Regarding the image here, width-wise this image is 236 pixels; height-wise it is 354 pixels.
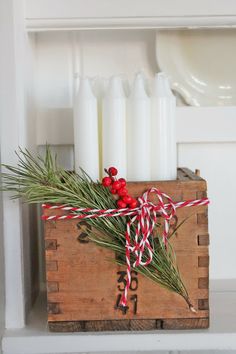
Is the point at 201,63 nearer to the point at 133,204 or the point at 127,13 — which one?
the point at 127,13

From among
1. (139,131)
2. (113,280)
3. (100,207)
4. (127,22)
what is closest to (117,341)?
(113,280)

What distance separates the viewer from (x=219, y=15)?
0.78 meters

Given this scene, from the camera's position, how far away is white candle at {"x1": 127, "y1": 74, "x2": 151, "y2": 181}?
0.72 metres

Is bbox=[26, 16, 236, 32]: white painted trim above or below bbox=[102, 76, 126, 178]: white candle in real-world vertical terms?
above

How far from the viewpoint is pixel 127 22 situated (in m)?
0.78

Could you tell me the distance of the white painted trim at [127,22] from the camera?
2.56 ft

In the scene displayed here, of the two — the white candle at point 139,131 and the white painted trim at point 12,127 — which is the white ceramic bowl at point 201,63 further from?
the white painted trim at point 12,127

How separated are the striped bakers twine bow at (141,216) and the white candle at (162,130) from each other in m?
0.07

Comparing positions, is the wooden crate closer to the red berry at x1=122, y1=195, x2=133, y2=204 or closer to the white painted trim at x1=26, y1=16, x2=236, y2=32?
the red berry at x1=122, y1=195, x2=133, y2=204

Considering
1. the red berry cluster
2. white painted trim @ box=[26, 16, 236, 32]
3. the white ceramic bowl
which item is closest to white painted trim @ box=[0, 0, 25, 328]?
white painted trim @ box=[26, 16, 236, 32]

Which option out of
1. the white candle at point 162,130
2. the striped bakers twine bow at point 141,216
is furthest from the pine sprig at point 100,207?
the white candle at point 162,130

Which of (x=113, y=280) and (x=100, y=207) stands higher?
(x=100, y=207)

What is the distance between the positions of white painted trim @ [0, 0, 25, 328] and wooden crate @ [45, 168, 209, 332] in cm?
7

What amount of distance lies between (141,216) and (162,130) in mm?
151
